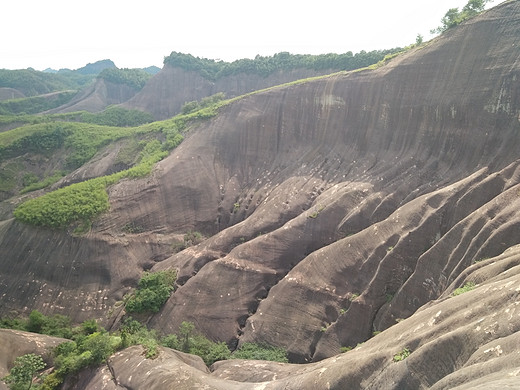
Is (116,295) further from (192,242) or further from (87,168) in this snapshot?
(87,168)

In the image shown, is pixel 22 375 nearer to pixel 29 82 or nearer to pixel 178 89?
pixel 178 89

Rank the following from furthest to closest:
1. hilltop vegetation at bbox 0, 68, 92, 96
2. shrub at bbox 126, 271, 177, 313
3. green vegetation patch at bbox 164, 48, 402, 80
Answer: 1. hilltop vegetation at bbox 0, 68, 92, 96
2. green vegetation patch at bbox 164, 48, 402, 80
3. shrub at bbox 126, 271, 177, 313

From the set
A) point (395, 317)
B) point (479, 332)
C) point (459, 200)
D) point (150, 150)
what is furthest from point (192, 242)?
point (479, 332)

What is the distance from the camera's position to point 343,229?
3080 cm

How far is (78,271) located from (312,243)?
840 inches

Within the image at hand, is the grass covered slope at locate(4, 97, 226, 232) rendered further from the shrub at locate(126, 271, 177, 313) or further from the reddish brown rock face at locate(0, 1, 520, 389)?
the shrub at locate(126, 271, 177, 313)

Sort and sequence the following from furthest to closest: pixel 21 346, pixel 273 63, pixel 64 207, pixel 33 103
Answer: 1. pixel 33 103
2. pixel 273 63
3. pixel 64 207
4. pixel 21 346

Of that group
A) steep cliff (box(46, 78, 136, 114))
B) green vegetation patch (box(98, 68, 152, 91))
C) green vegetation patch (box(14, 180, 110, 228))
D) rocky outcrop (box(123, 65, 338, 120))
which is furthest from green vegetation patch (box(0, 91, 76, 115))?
green vegetation patch (box(14, 180, 110, 228))

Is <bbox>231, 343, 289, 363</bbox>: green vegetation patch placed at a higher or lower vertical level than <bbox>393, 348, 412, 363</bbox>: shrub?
lower

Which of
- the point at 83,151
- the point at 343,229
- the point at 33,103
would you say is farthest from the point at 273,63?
the point at 33,103

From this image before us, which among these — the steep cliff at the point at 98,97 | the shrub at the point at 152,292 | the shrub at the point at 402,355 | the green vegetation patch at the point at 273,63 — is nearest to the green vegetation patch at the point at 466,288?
the shrub at the point at 402,355

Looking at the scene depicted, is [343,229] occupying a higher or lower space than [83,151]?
lower

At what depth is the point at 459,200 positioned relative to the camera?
79.0ft

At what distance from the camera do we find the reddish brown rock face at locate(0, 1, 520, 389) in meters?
15.9
